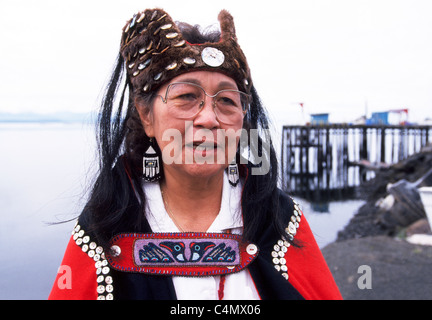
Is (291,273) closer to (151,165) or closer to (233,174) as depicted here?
(233,174)

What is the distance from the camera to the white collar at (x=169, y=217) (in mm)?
1694

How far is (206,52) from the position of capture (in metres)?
1.56

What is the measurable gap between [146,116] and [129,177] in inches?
12.0

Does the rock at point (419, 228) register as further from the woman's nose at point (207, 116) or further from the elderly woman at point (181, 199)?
the woman's nose at point (207, 116)

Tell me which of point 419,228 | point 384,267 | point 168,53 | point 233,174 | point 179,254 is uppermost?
point 168,53

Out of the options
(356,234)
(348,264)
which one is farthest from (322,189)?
(348,264)

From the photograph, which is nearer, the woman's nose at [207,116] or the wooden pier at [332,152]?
the woman's nose at [207,116]

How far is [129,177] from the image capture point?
5.77 feet

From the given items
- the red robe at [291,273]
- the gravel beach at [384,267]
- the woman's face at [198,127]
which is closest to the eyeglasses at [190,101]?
the woman's face at [198,127]

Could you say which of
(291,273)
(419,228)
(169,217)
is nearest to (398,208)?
(419,228)

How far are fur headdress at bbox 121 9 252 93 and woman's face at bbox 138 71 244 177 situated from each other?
1.8 inches

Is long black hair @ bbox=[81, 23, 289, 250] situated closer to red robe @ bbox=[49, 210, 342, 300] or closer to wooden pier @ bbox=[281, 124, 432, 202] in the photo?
red robe @ bbox=[49, 210, 342, 300]
